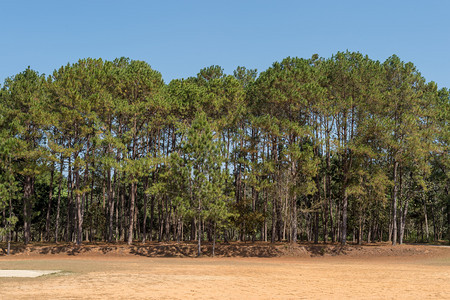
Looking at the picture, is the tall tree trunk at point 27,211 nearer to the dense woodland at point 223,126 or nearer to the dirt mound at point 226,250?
the dense woodland at point 223,126

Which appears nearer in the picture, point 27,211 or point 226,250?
point 226,250

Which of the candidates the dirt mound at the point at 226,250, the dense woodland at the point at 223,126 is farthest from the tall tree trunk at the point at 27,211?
the dirt mound at the point at 226,250

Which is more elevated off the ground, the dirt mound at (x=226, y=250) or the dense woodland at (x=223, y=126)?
the dense woodland at (x=223, y=126)

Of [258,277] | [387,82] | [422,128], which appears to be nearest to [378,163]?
[422,128]

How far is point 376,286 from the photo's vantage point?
57.4 feet

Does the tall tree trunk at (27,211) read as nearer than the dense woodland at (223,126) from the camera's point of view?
No

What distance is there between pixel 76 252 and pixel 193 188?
1271 cm

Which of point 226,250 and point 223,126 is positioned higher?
point 223,126

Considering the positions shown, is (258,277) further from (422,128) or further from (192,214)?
(422,128)

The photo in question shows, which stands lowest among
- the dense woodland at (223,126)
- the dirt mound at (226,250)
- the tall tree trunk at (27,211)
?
the dirt mound at (226,250)

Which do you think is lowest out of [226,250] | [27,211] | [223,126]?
[226,250]

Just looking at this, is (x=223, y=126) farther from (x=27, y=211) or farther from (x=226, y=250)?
(x=27, y=211)

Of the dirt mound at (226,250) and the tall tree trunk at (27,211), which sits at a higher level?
the tall tree trunk at (27,211)

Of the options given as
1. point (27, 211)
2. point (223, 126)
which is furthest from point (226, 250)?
point (27, 211)
